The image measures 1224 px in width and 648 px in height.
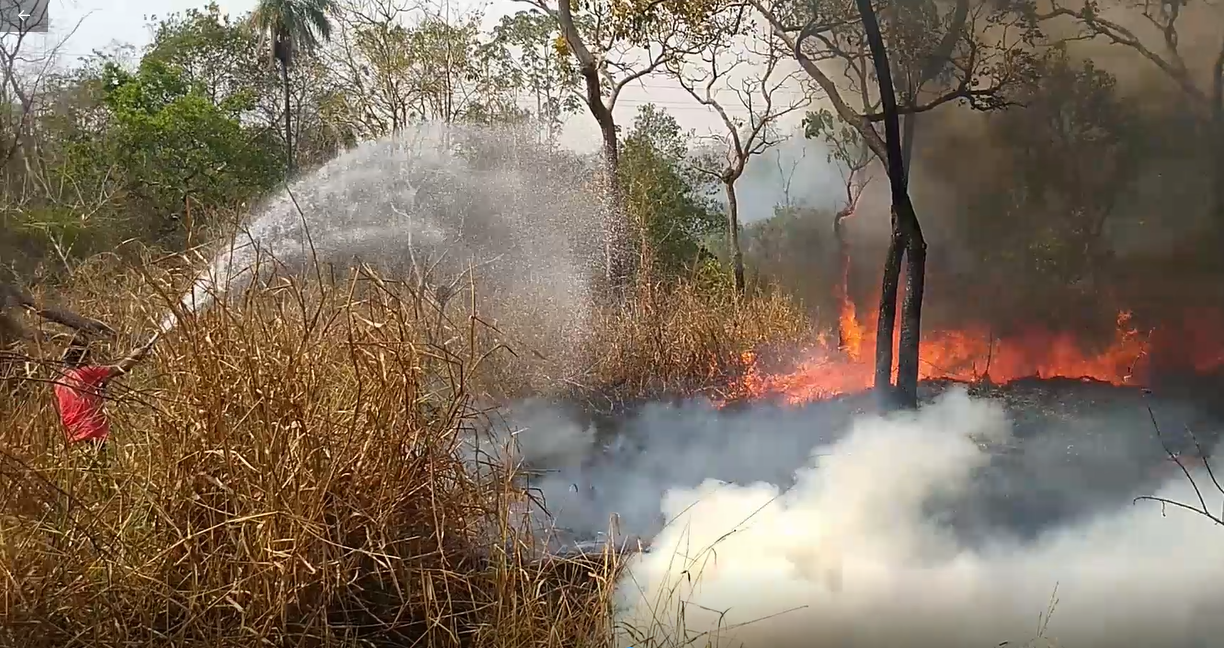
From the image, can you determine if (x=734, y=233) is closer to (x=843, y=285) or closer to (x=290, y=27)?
(x=843, y=285)

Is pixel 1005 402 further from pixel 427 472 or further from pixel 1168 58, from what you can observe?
pixel 427 472

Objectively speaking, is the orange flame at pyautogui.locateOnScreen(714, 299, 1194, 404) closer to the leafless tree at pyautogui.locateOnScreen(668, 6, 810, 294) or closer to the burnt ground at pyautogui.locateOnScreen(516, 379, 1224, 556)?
the burnt ground at pyautogui.locateOnScreen(516, 379, 1224, 556)

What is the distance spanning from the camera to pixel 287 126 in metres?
2.35

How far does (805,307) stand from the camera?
2289 mm

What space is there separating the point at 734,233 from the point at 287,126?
1091 mm

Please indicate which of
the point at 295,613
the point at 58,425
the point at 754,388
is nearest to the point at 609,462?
the point at 754,388

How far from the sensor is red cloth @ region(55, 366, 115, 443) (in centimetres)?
183

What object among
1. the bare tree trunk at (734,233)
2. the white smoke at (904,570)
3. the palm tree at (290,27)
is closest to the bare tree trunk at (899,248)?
the white smoke at (904,570)

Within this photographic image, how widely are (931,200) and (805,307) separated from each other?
0.36m

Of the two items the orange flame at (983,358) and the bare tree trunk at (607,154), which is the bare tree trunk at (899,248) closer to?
the orange flame at (983,358)

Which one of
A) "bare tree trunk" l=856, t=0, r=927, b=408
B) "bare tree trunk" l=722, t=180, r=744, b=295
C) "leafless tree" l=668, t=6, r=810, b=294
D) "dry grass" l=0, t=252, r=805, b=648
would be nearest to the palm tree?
"dry grass" l=0, t=252, r=805, b=648

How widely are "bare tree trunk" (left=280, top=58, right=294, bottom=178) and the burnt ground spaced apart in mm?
924

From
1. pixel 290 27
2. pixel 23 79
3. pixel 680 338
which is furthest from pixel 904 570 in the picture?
pixel 23 79

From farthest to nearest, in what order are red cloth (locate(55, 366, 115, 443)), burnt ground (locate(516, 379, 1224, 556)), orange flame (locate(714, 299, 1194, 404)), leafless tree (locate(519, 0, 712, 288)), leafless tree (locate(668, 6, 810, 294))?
leafless tree (locate(519, 0, 712, 288)) < leafless tree (locate(668, 6, 810, 294)) < orange flame (locate(714, 299, 1194, 404)) < burnt ground (locate(516, 379, 1224, 556)) < red cloth (locate(55, 366, 115, 443))
